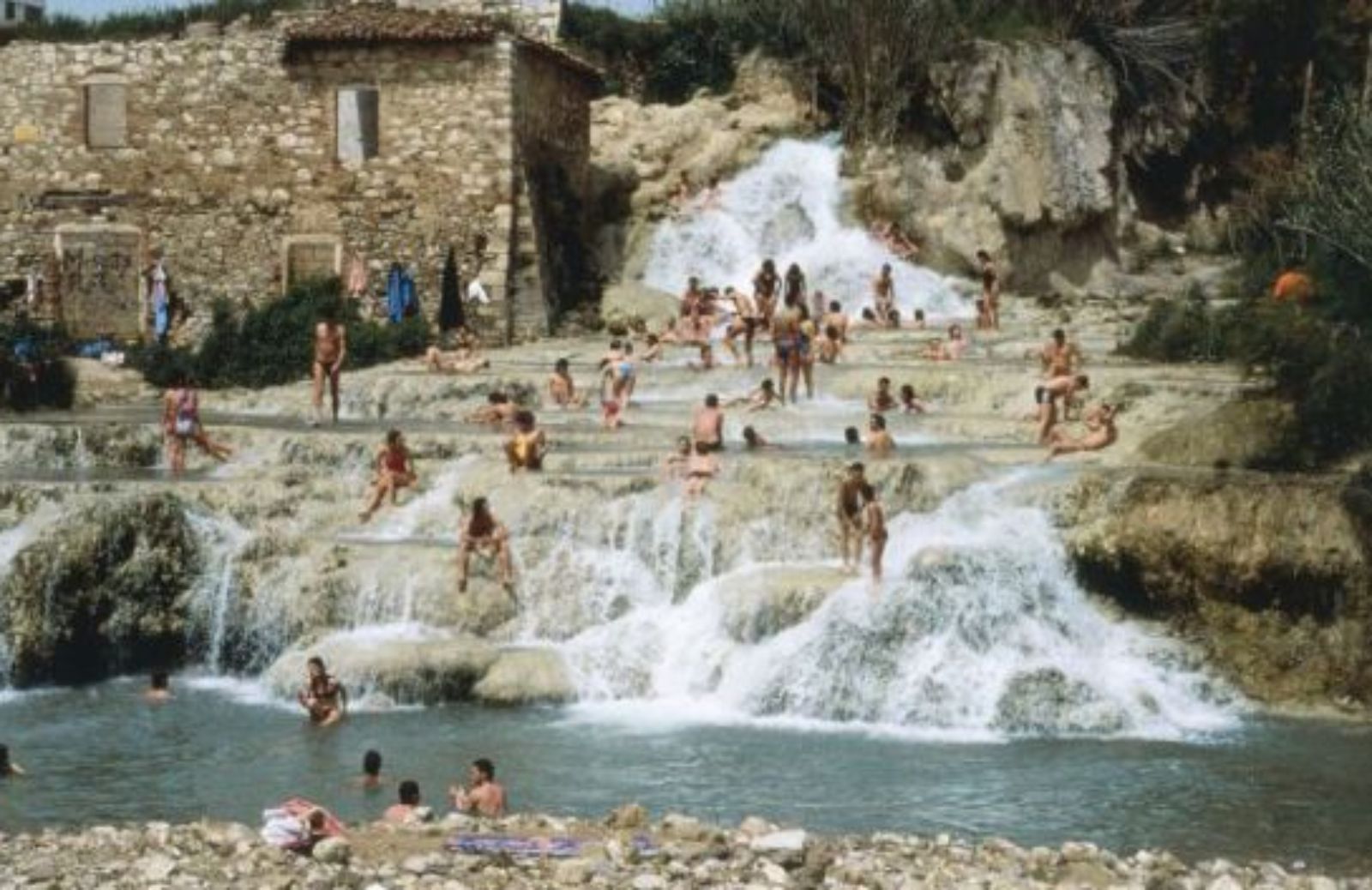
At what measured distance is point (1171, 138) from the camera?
38188 mm

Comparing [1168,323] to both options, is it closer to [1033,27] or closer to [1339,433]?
[1339,433]

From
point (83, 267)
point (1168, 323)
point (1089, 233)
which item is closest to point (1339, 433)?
point (1168, 323)

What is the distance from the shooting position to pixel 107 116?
33.5m

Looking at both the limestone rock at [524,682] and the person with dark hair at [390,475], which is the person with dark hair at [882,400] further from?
the limestone rock at [524,682]

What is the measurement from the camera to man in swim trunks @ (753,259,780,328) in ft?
102

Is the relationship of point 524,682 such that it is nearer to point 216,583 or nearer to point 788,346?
point 216,583

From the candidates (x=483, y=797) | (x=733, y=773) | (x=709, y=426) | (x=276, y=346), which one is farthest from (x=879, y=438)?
(x=276, y=346)

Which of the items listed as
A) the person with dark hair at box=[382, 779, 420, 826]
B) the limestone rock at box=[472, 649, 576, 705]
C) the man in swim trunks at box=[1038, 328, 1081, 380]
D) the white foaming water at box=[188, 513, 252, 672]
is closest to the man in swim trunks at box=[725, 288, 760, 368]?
the man in swim trunks at box=[1038, 328, 1081, 380]

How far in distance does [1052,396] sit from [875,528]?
4.69 meters

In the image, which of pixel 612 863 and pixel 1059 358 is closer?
pixel 612 863

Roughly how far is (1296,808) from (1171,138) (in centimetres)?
2484

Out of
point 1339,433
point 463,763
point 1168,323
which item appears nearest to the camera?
point 463,763

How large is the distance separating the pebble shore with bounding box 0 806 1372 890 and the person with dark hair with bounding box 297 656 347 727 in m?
4.51

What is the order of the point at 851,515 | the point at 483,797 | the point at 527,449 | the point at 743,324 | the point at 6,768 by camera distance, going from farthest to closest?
the point at 743,324, the point at 527,449, the point at 851,515, the point at 6,768, the point at 483,797
